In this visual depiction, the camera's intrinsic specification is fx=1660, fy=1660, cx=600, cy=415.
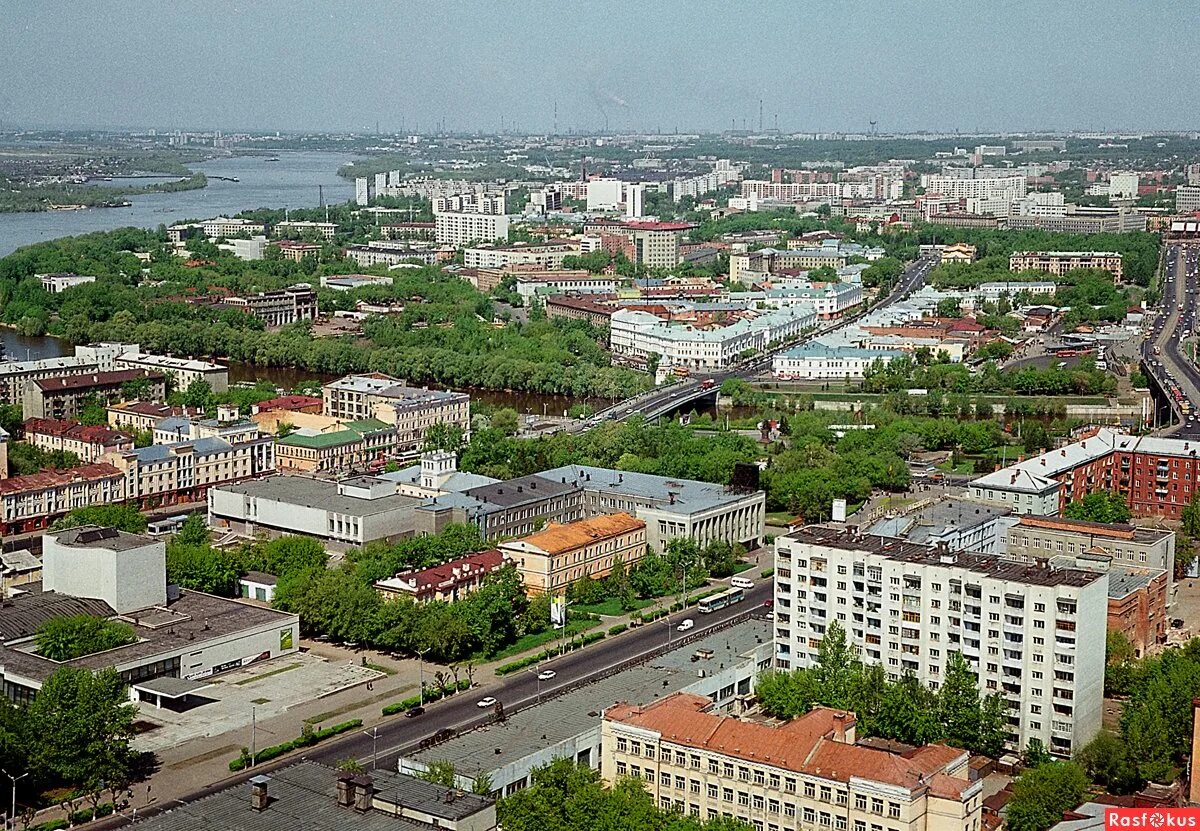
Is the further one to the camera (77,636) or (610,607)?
(610,607)

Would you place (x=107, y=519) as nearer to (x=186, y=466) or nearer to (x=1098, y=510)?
(x=186, y=466)

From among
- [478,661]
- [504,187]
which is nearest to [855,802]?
[478,661]

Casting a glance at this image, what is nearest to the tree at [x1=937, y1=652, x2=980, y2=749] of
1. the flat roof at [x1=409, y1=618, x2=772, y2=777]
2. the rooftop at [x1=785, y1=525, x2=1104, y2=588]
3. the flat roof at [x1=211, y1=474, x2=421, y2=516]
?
the rooftop at [x1=785, y1=525, x2=1104, y2=588]

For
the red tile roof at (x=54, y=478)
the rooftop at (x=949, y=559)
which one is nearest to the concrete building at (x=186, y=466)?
the red tile roof at (x=54, y=478)

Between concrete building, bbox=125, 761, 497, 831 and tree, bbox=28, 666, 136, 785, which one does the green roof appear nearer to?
tree, bbox=28, 666, 136, 785

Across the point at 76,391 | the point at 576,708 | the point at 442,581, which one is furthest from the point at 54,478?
the point at 576,708

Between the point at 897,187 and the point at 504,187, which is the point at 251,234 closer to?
the point at 504,187
